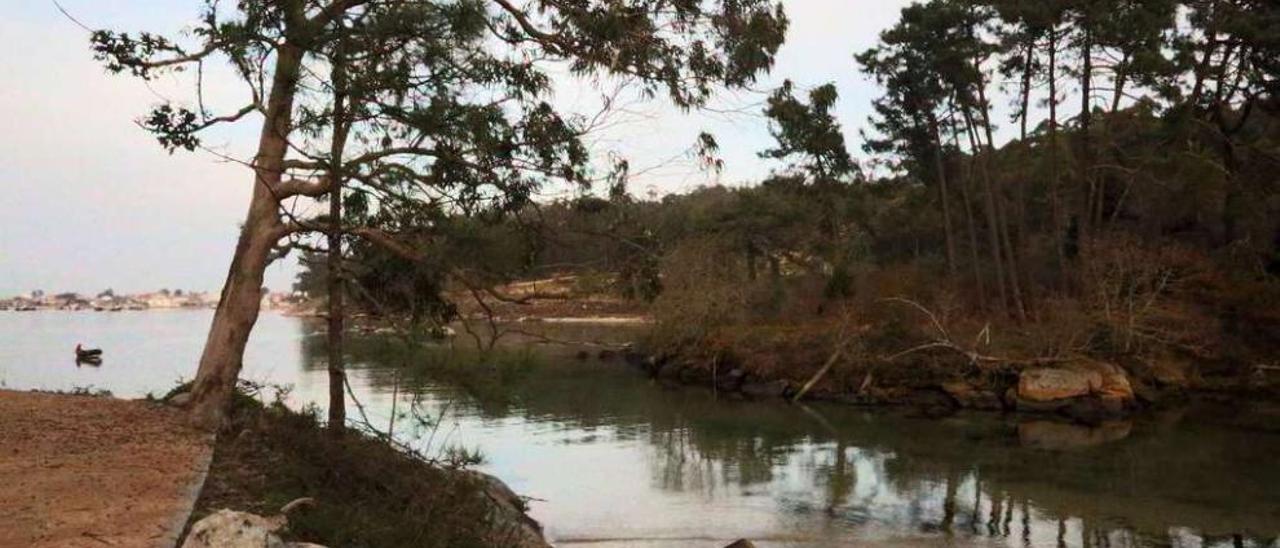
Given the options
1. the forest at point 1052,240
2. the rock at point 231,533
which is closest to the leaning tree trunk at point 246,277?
the rock at point 231,533

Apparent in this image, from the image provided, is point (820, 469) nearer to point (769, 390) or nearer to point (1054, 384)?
point (1054, 384)

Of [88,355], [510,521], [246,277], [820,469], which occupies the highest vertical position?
[246,277]

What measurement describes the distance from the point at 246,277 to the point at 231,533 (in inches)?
240

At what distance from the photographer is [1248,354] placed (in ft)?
92.4

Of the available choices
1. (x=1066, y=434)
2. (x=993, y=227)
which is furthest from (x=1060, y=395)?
(x=993, y=227)

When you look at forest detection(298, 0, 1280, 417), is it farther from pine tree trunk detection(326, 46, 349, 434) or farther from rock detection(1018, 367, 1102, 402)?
pine tree trunk detection(326, 46, 349, 434)

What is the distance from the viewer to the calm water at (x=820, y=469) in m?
13.3

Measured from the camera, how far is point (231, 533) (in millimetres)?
5039

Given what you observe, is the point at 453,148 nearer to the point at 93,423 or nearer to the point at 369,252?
the point at 369,252

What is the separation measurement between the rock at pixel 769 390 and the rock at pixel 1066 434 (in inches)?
289


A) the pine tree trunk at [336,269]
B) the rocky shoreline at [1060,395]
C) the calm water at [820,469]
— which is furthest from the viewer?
the rocky shoreline at [1060,395]

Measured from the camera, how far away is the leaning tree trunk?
10477mm

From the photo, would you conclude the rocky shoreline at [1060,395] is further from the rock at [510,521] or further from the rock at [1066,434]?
the rock at [510,521]

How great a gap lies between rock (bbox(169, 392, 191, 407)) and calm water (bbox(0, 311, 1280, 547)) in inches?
70.2
